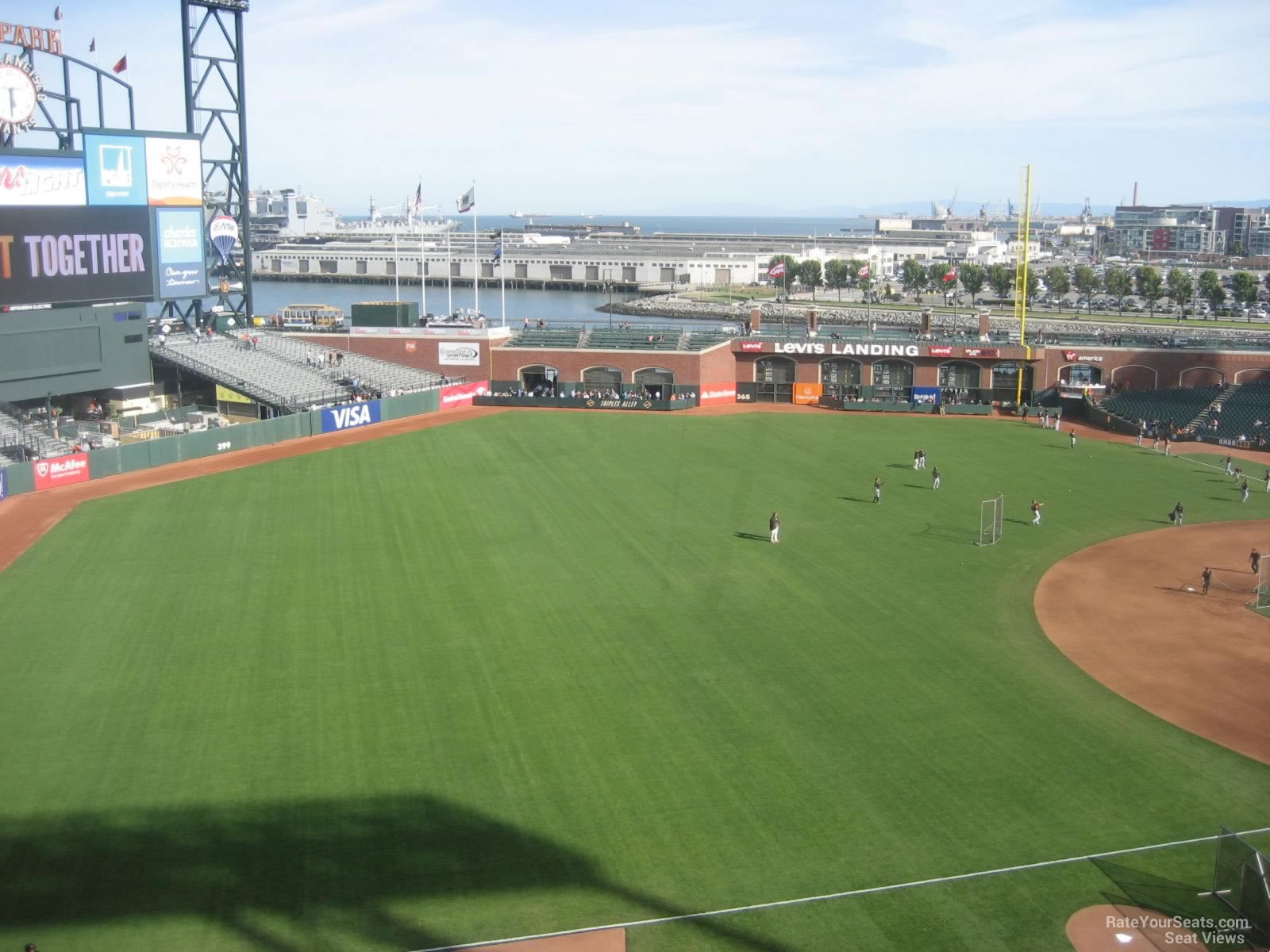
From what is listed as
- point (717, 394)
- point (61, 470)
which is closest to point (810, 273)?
point (717, 394)

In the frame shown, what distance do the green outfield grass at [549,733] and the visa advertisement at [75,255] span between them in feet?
47.6

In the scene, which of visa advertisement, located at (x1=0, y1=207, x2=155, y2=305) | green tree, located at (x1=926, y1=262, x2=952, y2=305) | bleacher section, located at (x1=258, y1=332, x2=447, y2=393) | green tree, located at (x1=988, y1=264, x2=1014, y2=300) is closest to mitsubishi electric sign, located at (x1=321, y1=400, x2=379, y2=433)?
bleacher section, located at (x1=258, y1=332, x2=447, y2=393)

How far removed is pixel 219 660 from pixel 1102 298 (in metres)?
157

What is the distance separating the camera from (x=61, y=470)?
46.6 meters

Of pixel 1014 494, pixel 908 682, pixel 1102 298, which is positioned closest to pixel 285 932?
pixel 908 682

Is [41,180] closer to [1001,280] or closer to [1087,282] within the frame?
[1001,280]

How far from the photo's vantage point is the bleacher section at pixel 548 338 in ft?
240

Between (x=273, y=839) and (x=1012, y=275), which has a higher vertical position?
(x=1012, y=275)

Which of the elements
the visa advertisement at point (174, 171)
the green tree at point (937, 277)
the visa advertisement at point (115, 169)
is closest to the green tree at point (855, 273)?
the green tree at point (937, 277)

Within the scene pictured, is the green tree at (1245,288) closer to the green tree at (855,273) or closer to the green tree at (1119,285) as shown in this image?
the green tree at (1119,285)

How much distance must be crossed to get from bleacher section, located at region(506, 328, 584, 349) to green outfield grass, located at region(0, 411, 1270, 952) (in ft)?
101

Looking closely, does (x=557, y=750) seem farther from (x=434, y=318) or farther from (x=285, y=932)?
(x=434, y=318)

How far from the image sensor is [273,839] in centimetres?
1981

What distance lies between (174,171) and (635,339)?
29504mm
